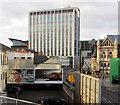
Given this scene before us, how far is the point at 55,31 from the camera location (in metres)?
94.7

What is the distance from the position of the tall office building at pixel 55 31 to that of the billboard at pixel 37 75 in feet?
211

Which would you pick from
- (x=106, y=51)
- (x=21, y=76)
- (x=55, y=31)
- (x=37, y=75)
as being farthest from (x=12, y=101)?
(x=55, y=31)

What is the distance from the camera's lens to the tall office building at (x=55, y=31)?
9038 cm

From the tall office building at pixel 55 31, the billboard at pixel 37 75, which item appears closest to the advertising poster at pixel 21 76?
the billboard at pixel 37 75

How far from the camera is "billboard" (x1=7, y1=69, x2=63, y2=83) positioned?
24844 mm

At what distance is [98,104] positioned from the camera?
7.44 m

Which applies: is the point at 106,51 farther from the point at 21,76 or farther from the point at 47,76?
the point at 21,76

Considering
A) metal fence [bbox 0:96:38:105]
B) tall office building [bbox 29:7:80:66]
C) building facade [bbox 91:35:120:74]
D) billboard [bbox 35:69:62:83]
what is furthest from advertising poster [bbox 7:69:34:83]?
tall office building [bbox 29:7:80:66]

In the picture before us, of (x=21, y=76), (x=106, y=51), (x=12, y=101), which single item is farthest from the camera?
(x=106, y=51)

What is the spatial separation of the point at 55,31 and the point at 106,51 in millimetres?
42667

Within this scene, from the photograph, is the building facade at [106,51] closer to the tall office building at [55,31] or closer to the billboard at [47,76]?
the tall office building at [55,31]

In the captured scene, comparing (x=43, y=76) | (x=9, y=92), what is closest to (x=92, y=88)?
(x=9, y=92)

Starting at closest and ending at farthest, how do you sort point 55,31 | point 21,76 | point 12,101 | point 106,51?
1. point 12,101
2. point 21,76
3. point 106,51
4. point 55,31

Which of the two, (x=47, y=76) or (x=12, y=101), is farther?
(x=47, y=76)
